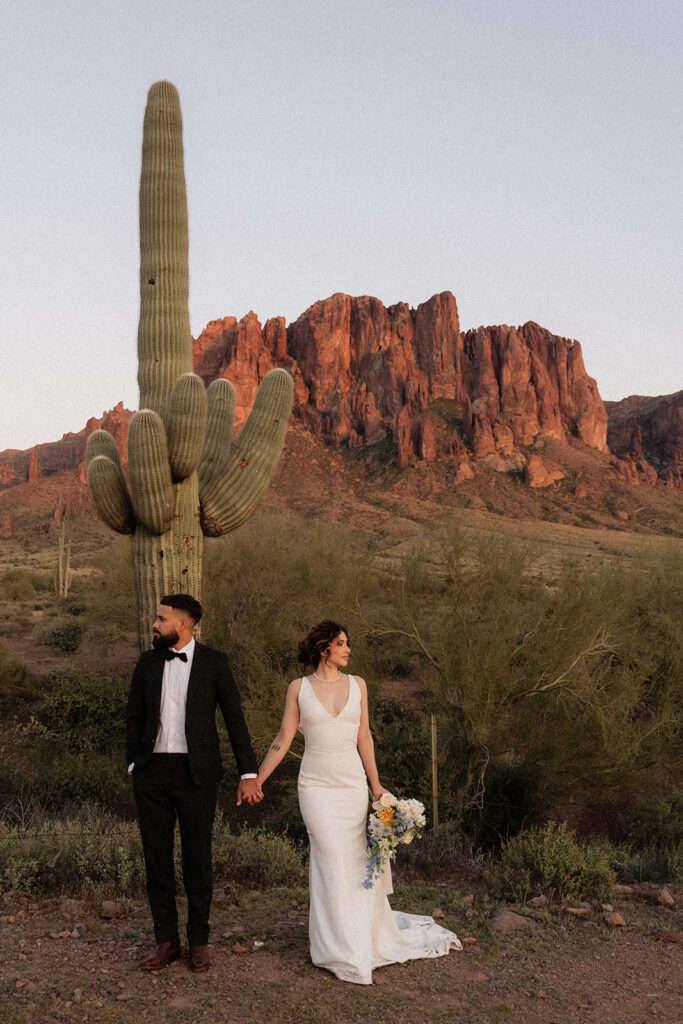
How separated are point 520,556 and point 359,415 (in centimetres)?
7910

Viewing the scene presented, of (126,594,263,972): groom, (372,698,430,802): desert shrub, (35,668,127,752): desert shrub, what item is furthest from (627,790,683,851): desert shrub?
(35,668,127,752): desert shrub

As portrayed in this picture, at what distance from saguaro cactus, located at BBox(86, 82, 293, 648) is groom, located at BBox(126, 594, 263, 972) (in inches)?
155

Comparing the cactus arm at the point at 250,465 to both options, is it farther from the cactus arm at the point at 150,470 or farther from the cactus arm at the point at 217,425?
the cactus arm at the point at 150,470

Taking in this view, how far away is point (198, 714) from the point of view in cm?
385

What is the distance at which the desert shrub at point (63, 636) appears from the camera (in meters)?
21.4

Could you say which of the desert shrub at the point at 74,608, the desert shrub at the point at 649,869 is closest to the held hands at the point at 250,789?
the desert shrub at the point at 649,869

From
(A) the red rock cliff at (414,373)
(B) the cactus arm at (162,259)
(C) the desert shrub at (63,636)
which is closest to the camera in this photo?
(B) the cactus arm at (162,259)

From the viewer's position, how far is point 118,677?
16578 mm

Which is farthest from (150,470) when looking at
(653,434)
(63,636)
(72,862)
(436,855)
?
(653,434)

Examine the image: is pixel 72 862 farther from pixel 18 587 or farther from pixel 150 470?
pixel 18 587

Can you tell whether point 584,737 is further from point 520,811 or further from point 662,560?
point 662,560

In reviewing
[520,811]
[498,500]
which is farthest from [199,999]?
[498,500]

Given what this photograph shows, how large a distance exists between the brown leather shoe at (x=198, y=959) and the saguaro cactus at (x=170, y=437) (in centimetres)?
432

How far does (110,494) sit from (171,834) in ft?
15.2
